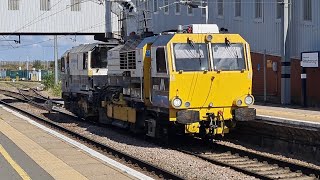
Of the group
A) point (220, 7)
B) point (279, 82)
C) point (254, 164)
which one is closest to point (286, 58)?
point (279, 82)

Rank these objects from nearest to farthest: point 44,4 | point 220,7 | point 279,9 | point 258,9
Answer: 1. point 279,9
2. point 258,9
3. point 220,7
4. point 44,4

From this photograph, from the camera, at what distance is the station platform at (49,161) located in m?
10.4

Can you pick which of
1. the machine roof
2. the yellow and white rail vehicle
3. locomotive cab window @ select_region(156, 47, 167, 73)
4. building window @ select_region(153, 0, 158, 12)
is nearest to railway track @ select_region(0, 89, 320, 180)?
the yellow and white rail vehicle

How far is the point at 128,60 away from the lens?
1641 centimetres

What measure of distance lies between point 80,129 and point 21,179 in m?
10.7

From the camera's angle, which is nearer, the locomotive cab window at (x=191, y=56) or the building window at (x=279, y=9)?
the locomotive cab window at (x=191, y=56)

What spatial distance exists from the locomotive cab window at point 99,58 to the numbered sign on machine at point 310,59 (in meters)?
8.15

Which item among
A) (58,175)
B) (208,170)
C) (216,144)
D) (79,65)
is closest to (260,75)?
(79,65)

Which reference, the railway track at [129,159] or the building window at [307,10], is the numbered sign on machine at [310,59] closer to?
the building window at [307,10]

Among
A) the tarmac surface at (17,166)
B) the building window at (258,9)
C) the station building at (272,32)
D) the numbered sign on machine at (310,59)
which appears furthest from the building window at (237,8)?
the tarmac surface at (17,166)

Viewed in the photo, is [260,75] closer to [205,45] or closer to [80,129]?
[80,129]

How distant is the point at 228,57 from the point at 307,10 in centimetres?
1000

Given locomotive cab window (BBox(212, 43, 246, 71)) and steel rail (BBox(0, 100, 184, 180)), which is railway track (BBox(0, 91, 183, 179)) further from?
locomotive cab window (BBox(212, 43, 246, 71))

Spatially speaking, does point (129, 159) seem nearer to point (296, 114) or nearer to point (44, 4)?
point (296, 114)
